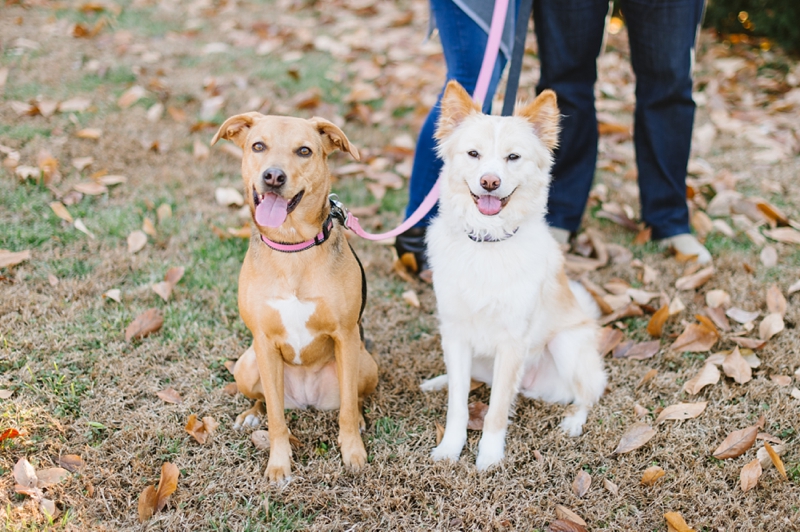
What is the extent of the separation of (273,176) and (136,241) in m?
2.04

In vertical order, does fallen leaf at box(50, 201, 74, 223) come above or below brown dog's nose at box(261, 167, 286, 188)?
below

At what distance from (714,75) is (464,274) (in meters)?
5.52

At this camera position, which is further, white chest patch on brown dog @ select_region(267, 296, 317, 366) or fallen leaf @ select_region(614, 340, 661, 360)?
fallen leaf @ select_region(614, 340, 661, 360)

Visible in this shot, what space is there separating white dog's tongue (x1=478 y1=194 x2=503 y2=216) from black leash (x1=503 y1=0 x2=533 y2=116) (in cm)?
83

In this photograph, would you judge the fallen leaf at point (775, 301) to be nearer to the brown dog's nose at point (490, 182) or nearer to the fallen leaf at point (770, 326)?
the fallen leaf at point (770, 326)

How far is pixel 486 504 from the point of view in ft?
7.95

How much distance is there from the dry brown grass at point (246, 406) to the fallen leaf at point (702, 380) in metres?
0.04

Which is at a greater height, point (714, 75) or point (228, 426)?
Result: point (714, 75)

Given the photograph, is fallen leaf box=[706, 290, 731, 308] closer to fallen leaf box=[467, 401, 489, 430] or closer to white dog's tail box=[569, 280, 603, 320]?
white dog's tail box=[569, 280, 603, 320]

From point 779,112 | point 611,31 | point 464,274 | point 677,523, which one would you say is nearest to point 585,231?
point 464,274

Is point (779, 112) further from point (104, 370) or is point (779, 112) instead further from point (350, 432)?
point (104, 370)

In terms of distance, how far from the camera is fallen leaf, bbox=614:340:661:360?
3262 millimetres

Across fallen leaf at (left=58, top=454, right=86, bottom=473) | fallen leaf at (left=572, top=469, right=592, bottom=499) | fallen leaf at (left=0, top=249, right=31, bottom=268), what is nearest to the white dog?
fallen leaf at (left=572, top=469, right=592, bottom=499)

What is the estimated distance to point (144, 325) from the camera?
10.6ft
